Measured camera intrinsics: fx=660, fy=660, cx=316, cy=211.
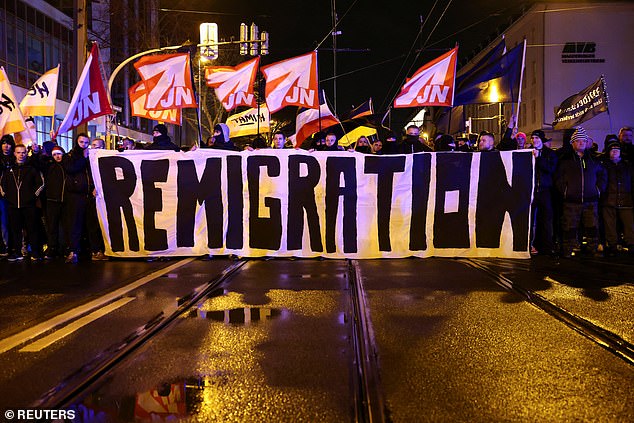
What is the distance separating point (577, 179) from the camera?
1037 centimetres

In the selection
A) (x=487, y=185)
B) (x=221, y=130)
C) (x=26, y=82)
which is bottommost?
(x=487, y=185)

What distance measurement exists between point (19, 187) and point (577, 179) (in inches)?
344

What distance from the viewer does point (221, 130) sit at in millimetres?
11477

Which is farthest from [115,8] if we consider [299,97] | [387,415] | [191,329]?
[387,415]

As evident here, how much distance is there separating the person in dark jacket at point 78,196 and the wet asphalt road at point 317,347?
175 centimetres

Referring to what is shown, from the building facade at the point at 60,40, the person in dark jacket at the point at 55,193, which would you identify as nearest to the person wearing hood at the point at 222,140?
the person in dark jacket at the point at 55,193

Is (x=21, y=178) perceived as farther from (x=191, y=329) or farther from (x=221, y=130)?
(x=191, y=329)

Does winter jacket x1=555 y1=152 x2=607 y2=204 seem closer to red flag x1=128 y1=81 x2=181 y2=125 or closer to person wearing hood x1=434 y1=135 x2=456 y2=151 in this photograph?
person wearing hood x1=434 y1=135 x2=456 y2=151

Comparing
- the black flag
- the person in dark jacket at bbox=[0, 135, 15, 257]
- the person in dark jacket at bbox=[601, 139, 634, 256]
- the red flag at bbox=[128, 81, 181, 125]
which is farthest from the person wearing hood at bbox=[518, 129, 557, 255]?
the person in dark jacket at bbox=[0, 135, 15, 257]

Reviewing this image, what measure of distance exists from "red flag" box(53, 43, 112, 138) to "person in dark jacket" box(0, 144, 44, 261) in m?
1.07

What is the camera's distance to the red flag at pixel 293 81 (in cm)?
1216

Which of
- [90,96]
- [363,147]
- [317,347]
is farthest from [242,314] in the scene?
[90,96]

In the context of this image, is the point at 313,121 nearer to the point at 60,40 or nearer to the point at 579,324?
the point at 579,324

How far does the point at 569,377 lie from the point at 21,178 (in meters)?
8.91
